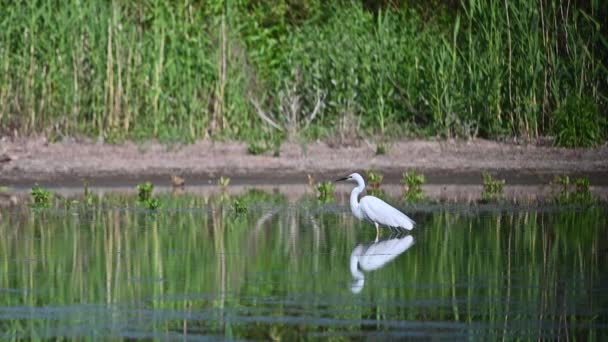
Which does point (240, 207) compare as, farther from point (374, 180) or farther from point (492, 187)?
point (492, 187)

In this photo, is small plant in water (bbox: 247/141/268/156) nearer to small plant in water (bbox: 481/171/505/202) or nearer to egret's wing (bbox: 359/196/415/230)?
small plant in water (bbox: 481/171/505/202)

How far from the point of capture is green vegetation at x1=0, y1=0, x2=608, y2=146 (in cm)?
1855

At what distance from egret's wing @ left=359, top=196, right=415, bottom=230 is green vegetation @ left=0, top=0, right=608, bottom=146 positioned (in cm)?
570

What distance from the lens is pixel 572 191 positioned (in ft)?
53.4

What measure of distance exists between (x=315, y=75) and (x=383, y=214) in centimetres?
759

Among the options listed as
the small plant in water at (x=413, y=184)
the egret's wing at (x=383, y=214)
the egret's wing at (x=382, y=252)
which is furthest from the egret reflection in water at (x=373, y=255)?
the small plant in water at (x=413, y=184)

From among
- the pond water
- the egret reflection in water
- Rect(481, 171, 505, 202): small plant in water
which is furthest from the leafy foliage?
the egret reflection in water

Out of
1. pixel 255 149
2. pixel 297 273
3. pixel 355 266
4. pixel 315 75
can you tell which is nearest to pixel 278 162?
pixel 255 149

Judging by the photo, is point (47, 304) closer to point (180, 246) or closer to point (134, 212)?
point (180, 246)

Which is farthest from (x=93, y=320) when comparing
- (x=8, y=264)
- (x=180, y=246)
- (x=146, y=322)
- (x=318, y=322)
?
(x=180, y=246)

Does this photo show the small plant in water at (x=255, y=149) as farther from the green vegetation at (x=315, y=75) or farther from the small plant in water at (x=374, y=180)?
the small plant in water at (x=374, y=180)

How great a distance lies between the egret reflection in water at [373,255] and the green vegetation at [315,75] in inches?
→ 248

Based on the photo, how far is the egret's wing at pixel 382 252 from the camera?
1061cm

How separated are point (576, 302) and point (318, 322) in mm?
1684
